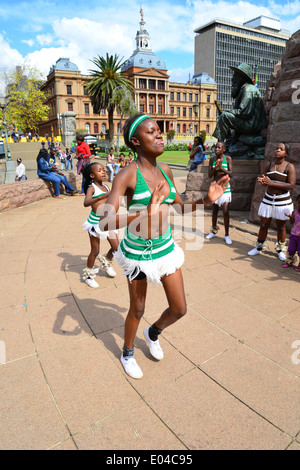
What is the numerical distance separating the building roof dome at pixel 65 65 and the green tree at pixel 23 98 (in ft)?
105

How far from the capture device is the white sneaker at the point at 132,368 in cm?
264

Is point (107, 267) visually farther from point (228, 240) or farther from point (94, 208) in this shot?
point (228, 240)

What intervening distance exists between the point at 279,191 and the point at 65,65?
75.2 meters

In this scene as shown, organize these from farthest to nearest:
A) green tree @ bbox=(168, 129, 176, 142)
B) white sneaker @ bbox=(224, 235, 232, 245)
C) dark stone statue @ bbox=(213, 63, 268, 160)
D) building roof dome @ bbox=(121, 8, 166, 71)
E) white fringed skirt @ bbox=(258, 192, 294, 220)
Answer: building roof dome @ bbox=(121, 8, 166, 71) → green tree @ bbox=(168, 129, 176, 142) → dark stone statue @ bbox=(213, 63, 268, 160) → white sneaker @ bbox=(224, 235, 232, 245) → white fringed skirt @ bbox=(258, 192, 294, 220)

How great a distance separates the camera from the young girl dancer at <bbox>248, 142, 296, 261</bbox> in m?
4.93

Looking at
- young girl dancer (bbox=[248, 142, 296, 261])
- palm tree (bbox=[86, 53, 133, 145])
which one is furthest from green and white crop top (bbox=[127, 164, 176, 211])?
palm tree (bbox=[86, 53, 133, 145])

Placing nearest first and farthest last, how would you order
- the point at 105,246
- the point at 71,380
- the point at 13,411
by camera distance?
1. the point at 13,411
2. the point at 71,380
3. the point at 105,246

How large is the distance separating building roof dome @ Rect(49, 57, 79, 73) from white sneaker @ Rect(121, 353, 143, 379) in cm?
7587

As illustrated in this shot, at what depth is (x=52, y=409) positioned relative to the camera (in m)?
2.33

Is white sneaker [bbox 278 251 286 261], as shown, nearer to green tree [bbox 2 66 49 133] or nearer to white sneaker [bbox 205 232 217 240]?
white sneaker [bbox 205 232 217 240]
